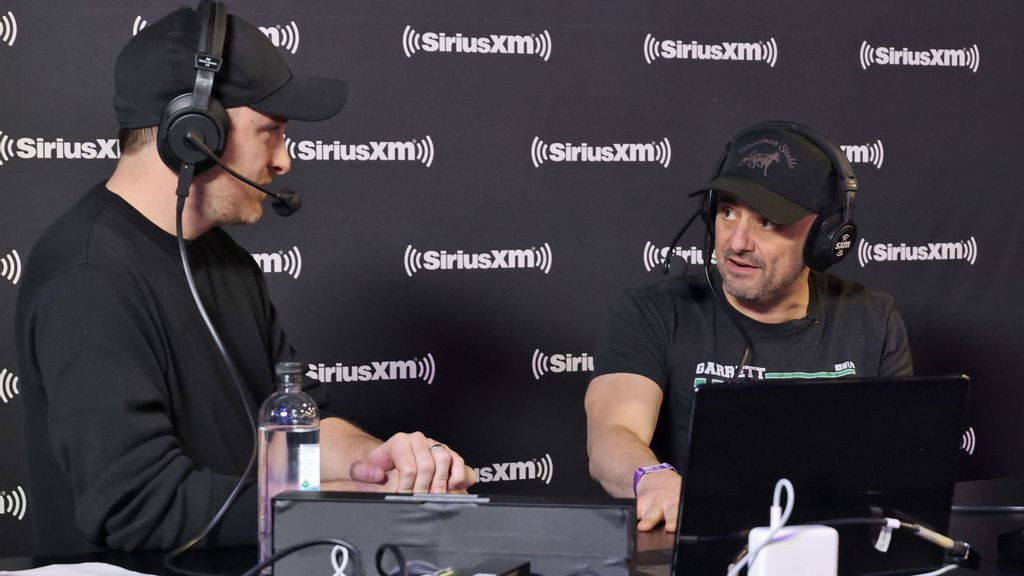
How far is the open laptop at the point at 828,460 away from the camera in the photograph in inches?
46.8

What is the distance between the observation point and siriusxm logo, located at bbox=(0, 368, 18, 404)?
2.61 m

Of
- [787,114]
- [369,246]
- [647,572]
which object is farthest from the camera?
[787,114]

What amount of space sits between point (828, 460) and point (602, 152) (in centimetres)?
189

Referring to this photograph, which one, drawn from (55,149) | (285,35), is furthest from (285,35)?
(55,149)

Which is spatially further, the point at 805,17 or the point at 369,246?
the point at 805,17

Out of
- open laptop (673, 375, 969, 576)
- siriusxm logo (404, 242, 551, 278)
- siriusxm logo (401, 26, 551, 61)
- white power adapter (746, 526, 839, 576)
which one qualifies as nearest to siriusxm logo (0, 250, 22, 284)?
siriusxm logo (404, 242, 551, 278)

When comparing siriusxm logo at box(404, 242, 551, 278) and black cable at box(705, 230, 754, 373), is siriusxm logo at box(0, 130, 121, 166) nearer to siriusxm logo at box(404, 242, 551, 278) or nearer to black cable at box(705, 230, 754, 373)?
siriusxm logo at box(404, 242, 551, 278)

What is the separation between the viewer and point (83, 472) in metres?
1.53

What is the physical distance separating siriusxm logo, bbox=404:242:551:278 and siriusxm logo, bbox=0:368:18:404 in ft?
3.12

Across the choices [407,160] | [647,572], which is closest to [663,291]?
[407,160]

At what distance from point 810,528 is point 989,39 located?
274 cm

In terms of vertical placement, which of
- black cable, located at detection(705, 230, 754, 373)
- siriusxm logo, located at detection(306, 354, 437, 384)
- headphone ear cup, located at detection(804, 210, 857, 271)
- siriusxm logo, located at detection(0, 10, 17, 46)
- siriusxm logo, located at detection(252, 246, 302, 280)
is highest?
siriusxm logo, located at detection(0, 10, 17, 46)

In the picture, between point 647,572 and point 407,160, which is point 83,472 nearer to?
point 647,572

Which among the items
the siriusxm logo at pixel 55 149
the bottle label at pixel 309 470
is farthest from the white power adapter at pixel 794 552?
the siriusxm logo at pixel 55 149
